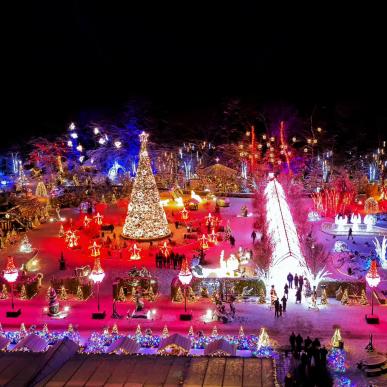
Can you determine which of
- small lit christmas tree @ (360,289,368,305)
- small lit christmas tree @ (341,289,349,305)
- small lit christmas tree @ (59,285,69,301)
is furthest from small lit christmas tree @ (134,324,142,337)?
small lit christmas tree @ (360,289,368,305)

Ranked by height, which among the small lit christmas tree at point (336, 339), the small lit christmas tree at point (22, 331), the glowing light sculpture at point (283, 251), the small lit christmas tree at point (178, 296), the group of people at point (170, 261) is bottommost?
the small lit christmas tree at point (22, 331)

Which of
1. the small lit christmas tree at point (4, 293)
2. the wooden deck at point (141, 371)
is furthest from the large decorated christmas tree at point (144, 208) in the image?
the wooden deck at point (141, 371)

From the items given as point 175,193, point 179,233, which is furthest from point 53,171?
point 179,233

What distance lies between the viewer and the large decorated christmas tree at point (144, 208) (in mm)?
27812

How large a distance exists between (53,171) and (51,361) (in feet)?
138

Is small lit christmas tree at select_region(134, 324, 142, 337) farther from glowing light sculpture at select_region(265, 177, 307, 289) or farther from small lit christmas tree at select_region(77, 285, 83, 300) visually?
glowing light sculpture at select_region(265, 177, 307, 289)

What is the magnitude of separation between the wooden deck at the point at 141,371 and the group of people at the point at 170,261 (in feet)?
41.6

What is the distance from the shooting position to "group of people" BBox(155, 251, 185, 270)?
84.8 ft

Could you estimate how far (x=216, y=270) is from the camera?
81.7 feet

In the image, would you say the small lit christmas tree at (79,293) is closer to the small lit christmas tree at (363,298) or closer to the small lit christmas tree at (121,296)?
the small lit christmas tree at (121,296)

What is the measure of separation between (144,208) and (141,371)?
52.7 feet

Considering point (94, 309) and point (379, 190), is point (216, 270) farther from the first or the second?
point (379, 190)

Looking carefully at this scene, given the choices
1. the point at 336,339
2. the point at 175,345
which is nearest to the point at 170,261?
the point at 175,345

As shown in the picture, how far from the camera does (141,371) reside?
40.5 ft
